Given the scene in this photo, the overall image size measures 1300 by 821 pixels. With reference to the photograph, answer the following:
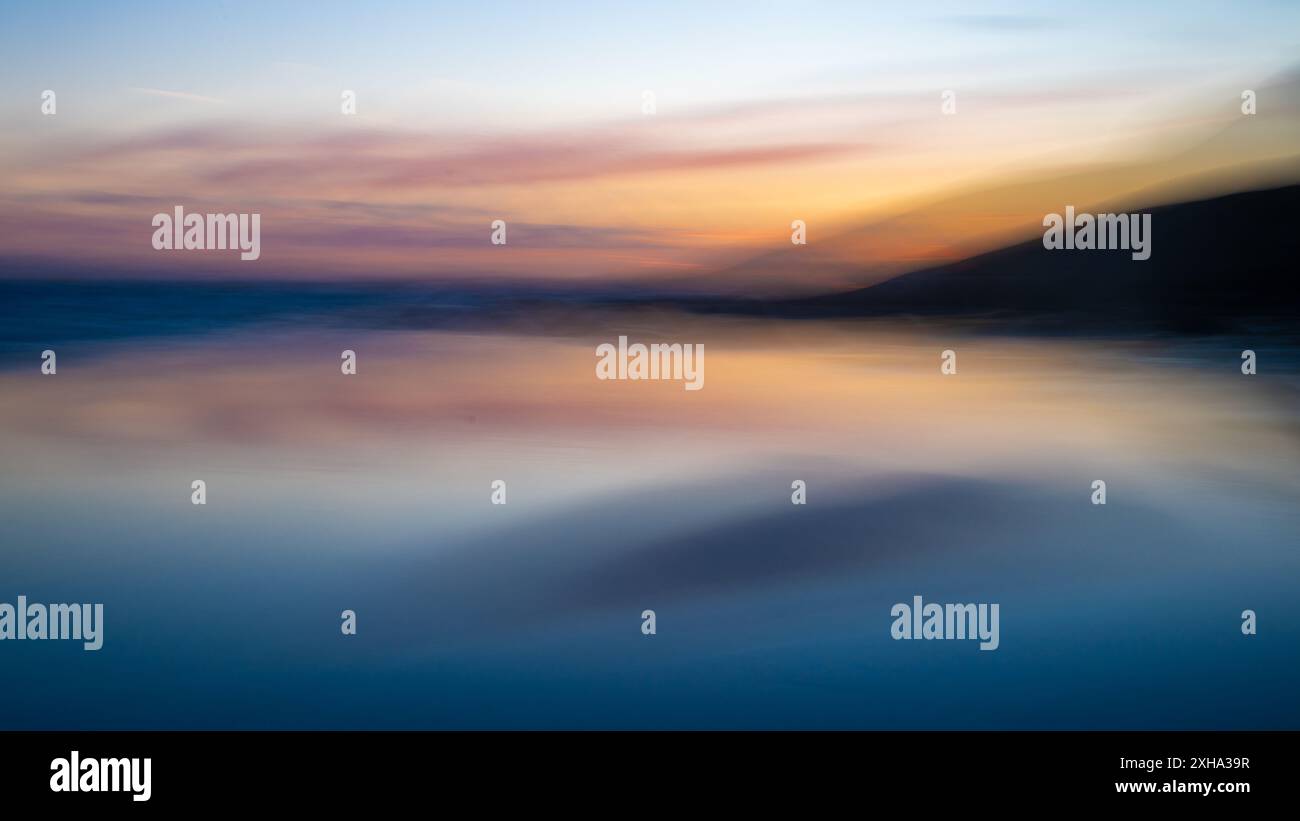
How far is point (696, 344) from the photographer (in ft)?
29.6

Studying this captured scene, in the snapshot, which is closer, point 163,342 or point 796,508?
point 796,508

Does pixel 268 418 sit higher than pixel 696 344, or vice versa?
pixel 696 344

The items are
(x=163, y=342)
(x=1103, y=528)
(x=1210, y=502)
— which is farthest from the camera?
(x=163, y=342)

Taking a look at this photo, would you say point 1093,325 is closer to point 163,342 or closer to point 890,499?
point 890,499

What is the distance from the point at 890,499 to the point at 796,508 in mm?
461

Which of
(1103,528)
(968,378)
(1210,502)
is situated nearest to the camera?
(1103,528)

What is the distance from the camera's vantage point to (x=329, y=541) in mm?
4039

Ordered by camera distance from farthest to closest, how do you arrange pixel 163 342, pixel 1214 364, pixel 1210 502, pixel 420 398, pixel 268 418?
pixel 163 342
pixel 1214 364
pixel 420 398
pixel 268 418
pixel 1210 502

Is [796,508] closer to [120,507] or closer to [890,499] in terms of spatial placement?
[890,499]

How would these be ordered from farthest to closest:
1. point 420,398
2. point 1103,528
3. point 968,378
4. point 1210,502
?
point 968,378, point 420,398, point 1210,502, point 1103,528

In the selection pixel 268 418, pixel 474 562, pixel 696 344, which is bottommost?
pixel 474 562

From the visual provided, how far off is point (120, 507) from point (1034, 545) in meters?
3.94

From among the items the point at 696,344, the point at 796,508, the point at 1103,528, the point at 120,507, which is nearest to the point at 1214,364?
the point at 696,344

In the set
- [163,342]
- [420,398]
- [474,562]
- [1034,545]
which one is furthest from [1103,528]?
[163,342]
